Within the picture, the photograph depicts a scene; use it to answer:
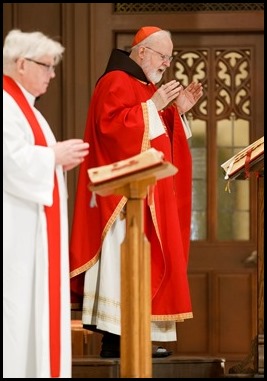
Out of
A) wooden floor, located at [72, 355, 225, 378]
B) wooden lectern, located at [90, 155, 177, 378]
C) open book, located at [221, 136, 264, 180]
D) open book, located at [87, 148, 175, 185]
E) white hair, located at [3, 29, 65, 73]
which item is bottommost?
wooden floor, located at [72, 355, 225, 378]

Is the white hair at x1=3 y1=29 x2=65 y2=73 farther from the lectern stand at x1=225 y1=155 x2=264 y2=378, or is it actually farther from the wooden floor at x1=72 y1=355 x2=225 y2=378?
the wooden floor at x1=72 y1=355 x2=225 y2=378

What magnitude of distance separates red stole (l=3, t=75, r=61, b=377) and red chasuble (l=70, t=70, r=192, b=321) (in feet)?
2.77

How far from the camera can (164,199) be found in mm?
6375

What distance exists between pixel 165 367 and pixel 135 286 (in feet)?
3.33

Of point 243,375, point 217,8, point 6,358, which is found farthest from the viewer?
point 217,8

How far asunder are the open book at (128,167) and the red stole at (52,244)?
29cm

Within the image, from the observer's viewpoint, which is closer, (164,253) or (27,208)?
(27,208)

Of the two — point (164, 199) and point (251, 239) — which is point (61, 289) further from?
point (251, 239)

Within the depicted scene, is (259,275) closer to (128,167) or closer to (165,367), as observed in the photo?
(165,367)

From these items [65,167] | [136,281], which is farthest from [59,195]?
[136,281]

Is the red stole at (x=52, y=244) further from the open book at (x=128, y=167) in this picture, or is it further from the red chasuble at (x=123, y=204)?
the red chasuble at (x=123, y=204)

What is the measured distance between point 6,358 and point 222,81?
14.9 feet

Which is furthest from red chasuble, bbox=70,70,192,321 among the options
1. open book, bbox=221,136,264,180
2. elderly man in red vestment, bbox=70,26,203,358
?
open book, bbox=221,136,264,180

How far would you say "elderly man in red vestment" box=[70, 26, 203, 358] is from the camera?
20.5 feet
